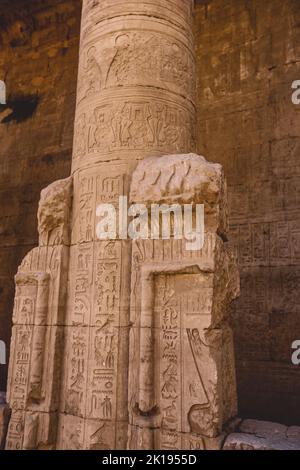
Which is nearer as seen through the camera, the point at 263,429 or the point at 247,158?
the point at 263,429

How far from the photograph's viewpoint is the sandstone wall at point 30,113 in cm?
850

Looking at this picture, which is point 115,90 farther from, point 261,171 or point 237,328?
point 237,328

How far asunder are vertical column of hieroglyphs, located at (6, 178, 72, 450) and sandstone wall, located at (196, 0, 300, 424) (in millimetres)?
3409

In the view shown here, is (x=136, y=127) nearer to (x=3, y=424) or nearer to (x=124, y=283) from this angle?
(x=124, y=283)

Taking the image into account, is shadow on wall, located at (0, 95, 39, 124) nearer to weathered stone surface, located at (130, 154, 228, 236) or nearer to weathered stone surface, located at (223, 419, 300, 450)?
weathered stone surface, located at (130, 154, 228, 236)

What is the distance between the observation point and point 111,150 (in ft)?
11.0

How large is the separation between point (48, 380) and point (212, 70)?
5860 mm

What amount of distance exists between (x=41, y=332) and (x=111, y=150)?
156cm

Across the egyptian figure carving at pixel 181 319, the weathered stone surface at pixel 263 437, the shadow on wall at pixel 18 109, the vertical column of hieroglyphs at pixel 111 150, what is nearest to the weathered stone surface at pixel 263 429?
the weathered stone surface at pixel 263 437

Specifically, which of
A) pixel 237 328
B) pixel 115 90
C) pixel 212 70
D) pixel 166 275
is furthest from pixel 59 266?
pixel 212 70

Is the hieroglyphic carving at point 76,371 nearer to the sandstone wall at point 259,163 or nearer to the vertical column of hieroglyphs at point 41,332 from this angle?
the vertical column of hieroglyphs at point 41,332

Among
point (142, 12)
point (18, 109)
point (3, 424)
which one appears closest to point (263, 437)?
point (3, 424)

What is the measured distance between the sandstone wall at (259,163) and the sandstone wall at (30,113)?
10.1 feet

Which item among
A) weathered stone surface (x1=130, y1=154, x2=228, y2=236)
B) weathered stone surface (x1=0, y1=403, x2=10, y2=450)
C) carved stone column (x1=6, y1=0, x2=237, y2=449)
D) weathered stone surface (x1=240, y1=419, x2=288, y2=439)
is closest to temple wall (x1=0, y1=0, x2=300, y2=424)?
weathered stone surface (x1=240, y1=419, x2=288, y2=439)
